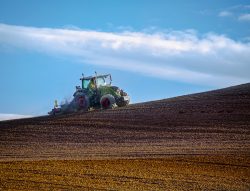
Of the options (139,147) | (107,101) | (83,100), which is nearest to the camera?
(139,147)

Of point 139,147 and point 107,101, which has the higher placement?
point 107,101

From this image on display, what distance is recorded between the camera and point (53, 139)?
23406 millimetres

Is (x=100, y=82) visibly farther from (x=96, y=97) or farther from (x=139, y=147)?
(x=139, y=147)

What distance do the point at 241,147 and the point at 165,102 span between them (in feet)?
46.2

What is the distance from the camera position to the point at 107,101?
106 feet

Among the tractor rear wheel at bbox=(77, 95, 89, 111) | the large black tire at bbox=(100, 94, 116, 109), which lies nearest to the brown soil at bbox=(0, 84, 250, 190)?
the large black tire at bbox=(100, 94, 116, 109)

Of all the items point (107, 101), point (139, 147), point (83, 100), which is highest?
point (83, 100)

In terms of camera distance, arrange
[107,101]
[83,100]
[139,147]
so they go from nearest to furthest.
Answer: [139,147]
[107,101]
[83,100]

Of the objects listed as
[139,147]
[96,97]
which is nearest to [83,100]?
[96,97]

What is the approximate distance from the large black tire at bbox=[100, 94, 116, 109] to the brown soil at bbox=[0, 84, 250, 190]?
1473 millimetres

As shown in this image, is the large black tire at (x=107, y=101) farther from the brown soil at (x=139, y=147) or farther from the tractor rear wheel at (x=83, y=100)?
the brown soil at (x=139, y=147)

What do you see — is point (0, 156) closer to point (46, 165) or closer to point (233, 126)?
point (46, 165)

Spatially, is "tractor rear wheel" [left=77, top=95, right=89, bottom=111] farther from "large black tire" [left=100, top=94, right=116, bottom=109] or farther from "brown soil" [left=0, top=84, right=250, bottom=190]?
"brown soil" [left=0, top=84, right=250, bottom=190]

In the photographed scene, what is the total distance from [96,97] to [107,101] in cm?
123
